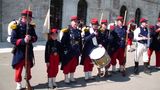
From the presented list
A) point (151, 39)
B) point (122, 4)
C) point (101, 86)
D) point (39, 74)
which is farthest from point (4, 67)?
point (122, 4)

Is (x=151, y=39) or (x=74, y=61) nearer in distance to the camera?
(x=74, y=61)

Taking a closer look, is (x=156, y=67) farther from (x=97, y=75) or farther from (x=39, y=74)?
(x=39, y=74)

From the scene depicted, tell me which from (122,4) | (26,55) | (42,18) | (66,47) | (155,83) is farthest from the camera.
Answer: (122,4)

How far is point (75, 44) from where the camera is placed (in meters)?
8.53

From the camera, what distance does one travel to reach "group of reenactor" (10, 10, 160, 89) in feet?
24.6

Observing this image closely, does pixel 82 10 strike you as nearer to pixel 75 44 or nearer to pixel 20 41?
pixel 75 44

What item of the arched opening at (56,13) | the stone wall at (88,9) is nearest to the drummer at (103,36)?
the stone wall at (88,9)

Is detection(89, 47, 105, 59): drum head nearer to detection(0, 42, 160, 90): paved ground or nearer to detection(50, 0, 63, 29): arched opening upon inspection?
detection(0, 42, 160, 90): paved ground

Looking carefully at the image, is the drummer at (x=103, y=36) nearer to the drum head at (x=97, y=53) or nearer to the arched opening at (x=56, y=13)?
the drum head at (x=97, y=53)

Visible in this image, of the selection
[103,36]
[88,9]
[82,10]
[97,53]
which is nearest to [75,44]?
[97,53]

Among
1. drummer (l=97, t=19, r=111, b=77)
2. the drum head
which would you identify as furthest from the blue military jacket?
drummer (l=97, t=19, r=111, b=77)

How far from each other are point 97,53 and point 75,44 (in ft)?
2.21

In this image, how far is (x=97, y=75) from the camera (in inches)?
383

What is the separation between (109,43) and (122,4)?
42.5ft
